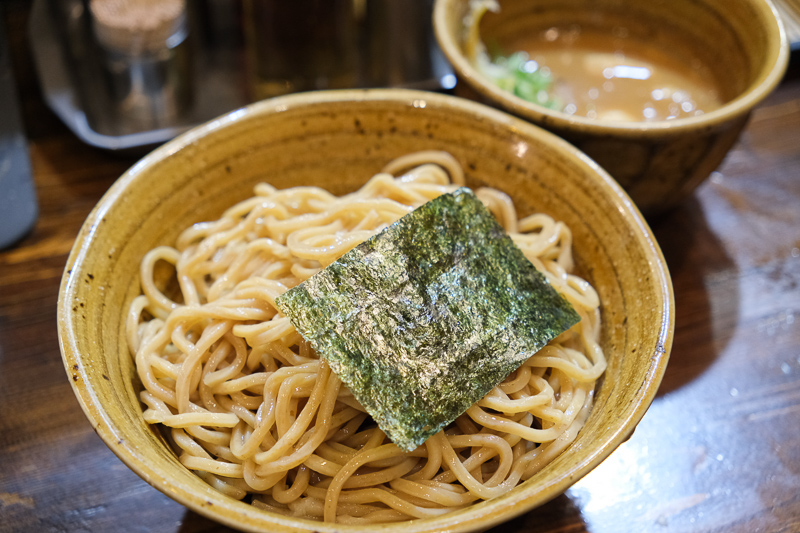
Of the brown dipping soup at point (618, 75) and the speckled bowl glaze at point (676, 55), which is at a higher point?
the speckled bowl glaze at point (676, 55)

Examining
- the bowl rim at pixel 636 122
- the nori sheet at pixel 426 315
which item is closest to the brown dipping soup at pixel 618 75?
the bowl rim at pixel 636 122

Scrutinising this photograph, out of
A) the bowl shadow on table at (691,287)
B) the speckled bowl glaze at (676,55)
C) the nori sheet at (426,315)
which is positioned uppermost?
the speckled bowl glaze at (676,55)

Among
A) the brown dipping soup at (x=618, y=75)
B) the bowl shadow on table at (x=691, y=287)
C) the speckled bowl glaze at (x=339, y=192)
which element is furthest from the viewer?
the brown dipping soup at (x=618, y=75)

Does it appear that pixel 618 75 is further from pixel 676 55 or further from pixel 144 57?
pixel 144 57

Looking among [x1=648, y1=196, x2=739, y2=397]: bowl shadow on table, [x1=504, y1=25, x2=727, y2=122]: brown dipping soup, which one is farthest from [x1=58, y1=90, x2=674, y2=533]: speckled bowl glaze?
[x1=504, y1=25, x2=727, y2=122]: brown dipping soup

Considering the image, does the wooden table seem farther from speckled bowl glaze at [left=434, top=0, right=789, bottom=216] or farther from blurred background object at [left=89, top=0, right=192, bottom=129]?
speckled bowl glaze at [left=434, top=0, right=789, bottom=216]

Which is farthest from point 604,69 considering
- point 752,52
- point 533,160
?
point 533,160

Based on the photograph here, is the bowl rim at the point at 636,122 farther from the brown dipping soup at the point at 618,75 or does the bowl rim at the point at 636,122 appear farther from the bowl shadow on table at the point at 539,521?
Result: the bowl shadow on table at the point at 539,521

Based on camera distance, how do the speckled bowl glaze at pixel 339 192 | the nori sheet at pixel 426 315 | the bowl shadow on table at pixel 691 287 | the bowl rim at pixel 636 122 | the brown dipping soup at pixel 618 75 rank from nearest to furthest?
the speckled bowl glaze at pixel 339 192
the nori sheet at pixel 426 315
the bowl rim at pixel 636 122
the bowl shadow on table at pixel 691 287
the brown dipping soup at pixel 618 75
